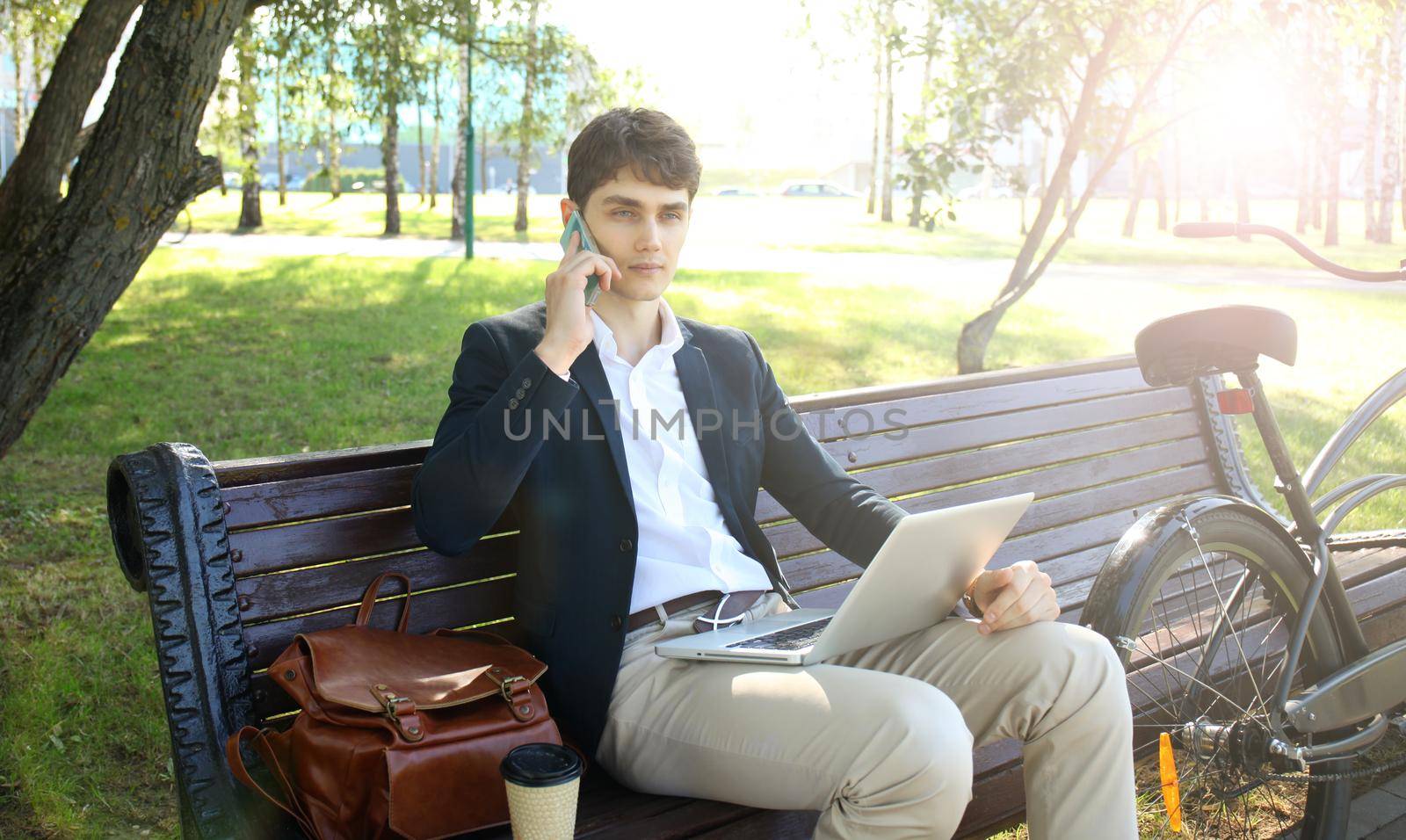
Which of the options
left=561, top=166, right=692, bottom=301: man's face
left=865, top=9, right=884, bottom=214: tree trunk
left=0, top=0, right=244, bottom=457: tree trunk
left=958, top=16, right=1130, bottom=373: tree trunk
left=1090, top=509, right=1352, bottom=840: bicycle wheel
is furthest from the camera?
left=865, top=9, right=884, bottom=214: tree trunk

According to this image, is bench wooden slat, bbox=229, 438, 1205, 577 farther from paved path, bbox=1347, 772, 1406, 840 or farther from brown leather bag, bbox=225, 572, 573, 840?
paved path, bbox=1347, 772, 1406, 840

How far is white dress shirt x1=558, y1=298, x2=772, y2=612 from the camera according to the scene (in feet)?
9.24

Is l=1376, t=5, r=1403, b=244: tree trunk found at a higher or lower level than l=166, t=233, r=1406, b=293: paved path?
higher

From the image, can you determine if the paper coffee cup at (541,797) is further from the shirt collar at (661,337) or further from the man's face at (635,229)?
the man's face at (635,229)

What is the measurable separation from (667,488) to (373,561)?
697mm

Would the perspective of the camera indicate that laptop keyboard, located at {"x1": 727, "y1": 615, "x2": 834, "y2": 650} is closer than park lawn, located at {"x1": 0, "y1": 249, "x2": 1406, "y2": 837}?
Yes

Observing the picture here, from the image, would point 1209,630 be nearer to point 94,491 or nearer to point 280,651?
point 280,651

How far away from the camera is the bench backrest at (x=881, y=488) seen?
2.75 meters

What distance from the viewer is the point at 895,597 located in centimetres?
246

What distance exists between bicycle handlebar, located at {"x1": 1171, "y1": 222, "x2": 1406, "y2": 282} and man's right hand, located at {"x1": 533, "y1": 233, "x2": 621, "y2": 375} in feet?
5.29

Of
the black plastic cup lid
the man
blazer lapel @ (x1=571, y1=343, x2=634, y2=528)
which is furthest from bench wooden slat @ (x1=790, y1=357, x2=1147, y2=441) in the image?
the black plastic cup lid

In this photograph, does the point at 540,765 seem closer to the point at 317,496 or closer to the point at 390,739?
the point at 390,739

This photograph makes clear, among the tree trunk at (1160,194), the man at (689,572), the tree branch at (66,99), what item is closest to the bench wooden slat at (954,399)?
the man at (689,572)

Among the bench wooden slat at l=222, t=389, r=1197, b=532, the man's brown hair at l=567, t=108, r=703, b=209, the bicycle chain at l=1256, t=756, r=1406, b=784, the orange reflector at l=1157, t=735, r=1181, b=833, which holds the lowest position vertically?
the bicycle chain at l=1256, t=756, r=1406, b=784
